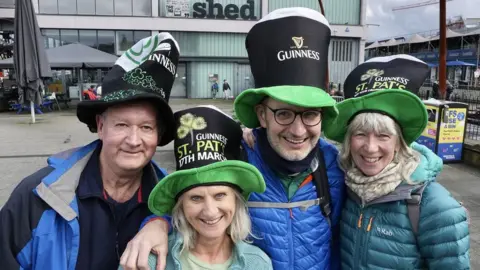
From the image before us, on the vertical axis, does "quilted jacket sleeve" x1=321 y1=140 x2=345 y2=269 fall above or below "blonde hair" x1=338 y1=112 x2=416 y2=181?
below

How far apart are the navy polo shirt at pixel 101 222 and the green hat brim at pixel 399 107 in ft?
3.91

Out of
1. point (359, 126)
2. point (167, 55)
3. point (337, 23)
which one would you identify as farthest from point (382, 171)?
point (337, 23)

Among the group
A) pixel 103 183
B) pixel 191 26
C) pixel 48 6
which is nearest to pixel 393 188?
pixel 103 183

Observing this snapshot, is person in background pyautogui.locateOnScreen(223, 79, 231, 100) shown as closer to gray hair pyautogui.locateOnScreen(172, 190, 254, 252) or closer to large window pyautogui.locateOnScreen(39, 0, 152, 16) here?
large window pyautogui.locateOnScreen(39, 0, 152, 16)

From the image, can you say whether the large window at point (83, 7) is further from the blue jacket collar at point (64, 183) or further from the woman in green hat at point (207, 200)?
the woman in green hat at point (207, 200)

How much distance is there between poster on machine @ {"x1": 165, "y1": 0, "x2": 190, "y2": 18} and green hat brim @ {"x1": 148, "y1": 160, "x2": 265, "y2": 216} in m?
25.4

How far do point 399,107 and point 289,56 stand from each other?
0.64 meters

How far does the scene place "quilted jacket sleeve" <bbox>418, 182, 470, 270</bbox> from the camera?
69.4 inches

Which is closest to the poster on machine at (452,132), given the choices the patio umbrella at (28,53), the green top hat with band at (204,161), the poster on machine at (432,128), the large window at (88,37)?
the poster on machine at (432,128)

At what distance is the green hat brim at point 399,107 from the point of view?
202cm

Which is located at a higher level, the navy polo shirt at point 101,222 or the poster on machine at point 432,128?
the navy polo shirt at point 101,222

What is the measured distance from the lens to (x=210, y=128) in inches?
77.9

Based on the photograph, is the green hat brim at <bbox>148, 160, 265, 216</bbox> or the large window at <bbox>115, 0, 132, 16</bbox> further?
the large window at <bbox>115, 0, 132, 16</bbox>

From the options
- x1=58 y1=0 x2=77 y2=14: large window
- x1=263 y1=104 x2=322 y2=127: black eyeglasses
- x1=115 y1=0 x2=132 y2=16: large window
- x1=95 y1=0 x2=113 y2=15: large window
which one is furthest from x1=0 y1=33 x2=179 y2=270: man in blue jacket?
x1=58 y1=0 x2=77 y2=14: large window
